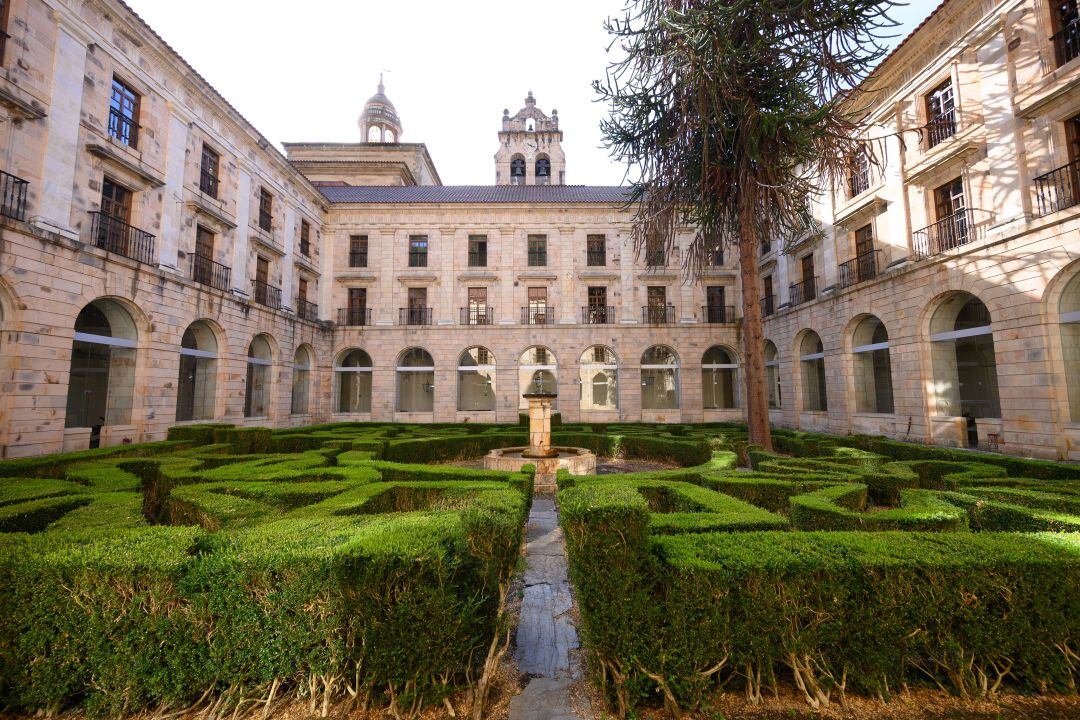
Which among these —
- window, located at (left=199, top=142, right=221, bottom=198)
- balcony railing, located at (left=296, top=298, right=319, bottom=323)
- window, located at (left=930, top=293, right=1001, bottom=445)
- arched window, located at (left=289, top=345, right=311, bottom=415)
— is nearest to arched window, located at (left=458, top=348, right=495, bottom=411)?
arched window, located at (left=289, top=345, right=311, bottom=415)

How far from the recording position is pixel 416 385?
82.9ft

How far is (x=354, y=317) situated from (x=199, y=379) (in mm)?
8871

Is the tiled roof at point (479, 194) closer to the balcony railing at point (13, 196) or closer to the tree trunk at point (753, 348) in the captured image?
the tree trunk at point (753, 348)

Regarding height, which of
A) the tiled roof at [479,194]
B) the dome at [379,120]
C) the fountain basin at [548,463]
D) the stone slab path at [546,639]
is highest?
the dome at [379,120]

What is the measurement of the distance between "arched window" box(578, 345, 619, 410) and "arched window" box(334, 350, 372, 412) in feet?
38.5

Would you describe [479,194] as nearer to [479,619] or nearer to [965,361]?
[965,361]

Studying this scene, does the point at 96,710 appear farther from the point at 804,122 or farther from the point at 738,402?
the point at 738,402

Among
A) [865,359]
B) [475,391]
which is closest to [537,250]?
[475,391]

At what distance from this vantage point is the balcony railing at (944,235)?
11.8 metres

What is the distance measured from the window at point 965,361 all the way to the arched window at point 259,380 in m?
23.7

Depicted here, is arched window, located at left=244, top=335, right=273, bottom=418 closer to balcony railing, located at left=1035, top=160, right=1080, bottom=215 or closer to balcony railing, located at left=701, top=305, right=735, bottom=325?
balcony railing, located at left=701, top=305, right=735, bottom=325

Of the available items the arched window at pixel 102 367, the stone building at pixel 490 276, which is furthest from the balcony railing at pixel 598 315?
the arched window at pixel 102 367

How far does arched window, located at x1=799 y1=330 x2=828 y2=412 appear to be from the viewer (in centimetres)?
1878

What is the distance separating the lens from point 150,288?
12.9 meters
